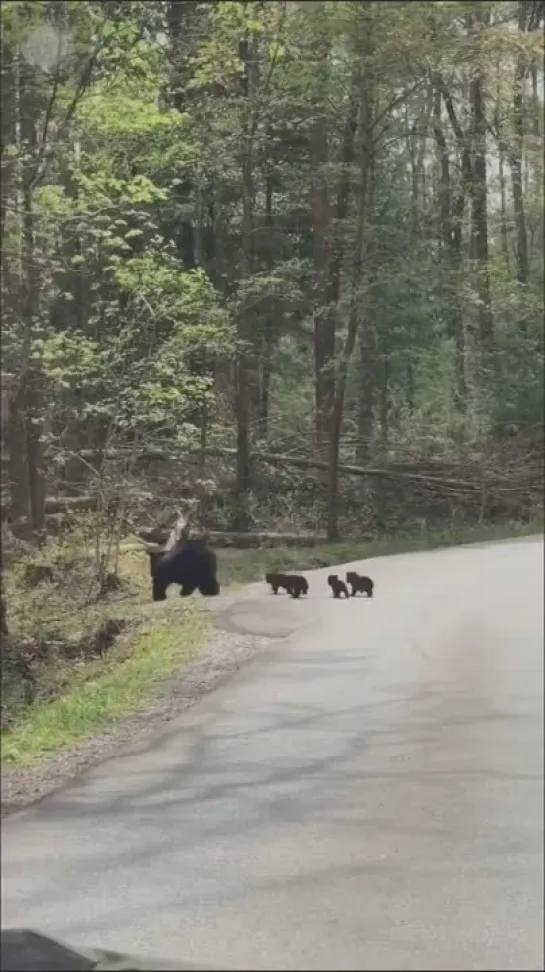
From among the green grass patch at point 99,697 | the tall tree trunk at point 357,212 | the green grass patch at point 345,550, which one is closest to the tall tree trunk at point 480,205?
the tall tree trunk at point 357,212

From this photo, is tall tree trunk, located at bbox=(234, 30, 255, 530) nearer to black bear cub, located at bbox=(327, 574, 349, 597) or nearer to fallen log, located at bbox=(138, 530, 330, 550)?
fallen log, located at bbox=(138, 530, 330, 550)

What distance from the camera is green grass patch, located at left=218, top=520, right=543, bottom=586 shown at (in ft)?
4.76

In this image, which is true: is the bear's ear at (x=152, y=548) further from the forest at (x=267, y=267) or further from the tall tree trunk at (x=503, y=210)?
the tall tree trunk at (x=503, y=210)

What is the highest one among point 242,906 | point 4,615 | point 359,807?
point 4,615

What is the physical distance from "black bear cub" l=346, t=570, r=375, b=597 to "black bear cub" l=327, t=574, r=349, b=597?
0.01 metres

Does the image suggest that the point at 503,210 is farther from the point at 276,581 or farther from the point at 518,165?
the point at 276,581

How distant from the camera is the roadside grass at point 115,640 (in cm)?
148

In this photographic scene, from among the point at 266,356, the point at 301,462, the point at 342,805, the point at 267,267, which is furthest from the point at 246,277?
the point at 342,805

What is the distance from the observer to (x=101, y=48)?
1.37 meters

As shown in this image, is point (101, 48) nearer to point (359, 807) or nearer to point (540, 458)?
point (540, 458)

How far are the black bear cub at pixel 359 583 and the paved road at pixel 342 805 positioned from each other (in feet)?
0.09

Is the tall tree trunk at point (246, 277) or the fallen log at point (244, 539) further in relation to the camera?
the fallen log at point (244, 539)

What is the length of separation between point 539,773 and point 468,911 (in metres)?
0.24

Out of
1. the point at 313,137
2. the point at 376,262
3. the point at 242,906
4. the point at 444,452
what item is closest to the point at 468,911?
the point at 242,906
